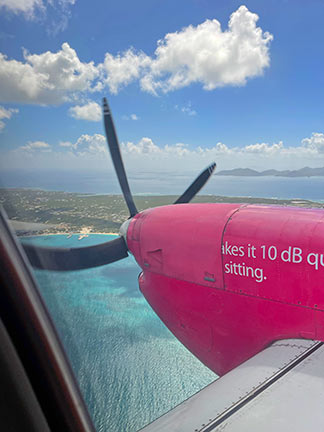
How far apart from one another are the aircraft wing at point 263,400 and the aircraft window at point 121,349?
74 cm

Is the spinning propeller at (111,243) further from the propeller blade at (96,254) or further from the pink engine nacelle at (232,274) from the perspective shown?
the pink engine nacelle at (232,274)

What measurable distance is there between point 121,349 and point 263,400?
855cm

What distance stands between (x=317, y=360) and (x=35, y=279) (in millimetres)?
2917

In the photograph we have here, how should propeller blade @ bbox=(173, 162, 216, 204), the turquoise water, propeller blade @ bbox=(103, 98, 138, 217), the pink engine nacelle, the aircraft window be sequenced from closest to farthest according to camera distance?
the aircraft window, the pink engine nacelle, propeller blade @ bbox=(103, 98, 138, 217), propeller blade @ bbox=(173, 162, 216, 204), the turquoise water

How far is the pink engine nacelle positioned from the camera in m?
Result: 3.23

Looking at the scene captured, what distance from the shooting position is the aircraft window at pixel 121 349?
1420mm

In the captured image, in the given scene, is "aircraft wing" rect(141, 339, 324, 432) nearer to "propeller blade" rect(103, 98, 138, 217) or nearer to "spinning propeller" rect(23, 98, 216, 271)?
"spinning propeller" rect(23, 98, 216, 271)

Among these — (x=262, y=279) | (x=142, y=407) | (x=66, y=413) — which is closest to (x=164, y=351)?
(x=142, y=407)

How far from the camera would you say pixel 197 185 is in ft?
21.7

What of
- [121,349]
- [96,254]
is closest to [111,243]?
[96,254]

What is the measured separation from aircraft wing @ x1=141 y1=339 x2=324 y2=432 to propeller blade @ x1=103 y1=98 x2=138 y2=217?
4.18 m

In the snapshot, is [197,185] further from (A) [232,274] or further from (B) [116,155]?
(A) [232,274]

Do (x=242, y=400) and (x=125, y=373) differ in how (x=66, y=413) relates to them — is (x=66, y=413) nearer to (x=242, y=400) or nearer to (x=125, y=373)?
(x=242, y=400)

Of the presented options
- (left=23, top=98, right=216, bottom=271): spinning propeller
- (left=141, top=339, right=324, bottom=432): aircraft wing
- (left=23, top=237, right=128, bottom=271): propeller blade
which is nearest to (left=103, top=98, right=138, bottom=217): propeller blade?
(left=23, top=98, right=216, bottom=271): spinning propeller
